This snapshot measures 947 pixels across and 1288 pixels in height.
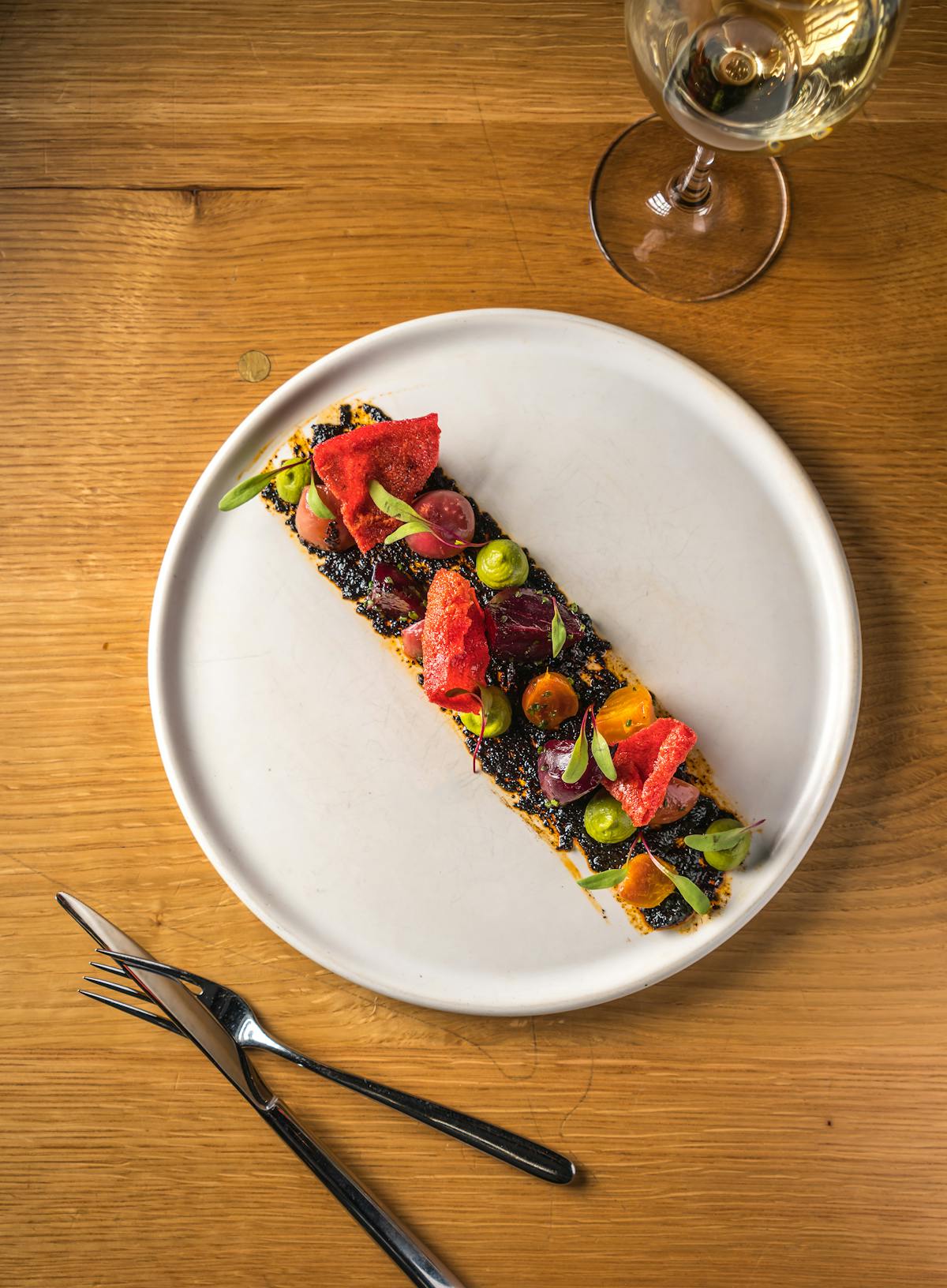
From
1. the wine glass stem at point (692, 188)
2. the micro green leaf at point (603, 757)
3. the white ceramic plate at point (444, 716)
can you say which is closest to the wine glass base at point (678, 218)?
the wine glass stem at point (692, 188)

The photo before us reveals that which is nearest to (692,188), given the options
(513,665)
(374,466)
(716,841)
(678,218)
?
(678,218)

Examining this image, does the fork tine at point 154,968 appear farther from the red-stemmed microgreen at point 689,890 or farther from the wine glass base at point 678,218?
the wine glass base at point 678,218

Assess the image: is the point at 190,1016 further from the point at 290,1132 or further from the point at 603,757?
the point at 603,757

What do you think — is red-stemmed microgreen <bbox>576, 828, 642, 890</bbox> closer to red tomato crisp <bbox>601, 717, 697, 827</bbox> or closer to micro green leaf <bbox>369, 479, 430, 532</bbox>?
red tomato crisp <bbox>601, 717, 697, 827</bbox>

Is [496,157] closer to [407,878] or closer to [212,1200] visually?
[407,878]

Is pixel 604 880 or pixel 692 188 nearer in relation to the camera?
pixel 604 880

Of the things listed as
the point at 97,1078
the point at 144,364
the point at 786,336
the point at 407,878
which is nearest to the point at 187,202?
the point at 144,364
